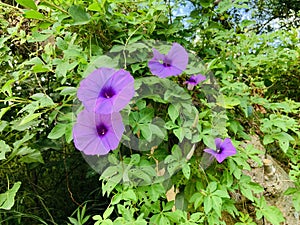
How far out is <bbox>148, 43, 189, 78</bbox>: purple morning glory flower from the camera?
0.81 metres

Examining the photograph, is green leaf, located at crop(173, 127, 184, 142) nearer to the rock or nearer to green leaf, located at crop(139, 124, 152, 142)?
green leaf, located at crop(139, 124, 152, 142)

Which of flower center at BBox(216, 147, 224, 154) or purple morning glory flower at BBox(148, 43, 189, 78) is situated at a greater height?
purple morning glory flower at BBox(148, 43, 189, 78)

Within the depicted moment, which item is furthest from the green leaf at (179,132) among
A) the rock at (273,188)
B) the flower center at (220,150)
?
the rock at (273,188)

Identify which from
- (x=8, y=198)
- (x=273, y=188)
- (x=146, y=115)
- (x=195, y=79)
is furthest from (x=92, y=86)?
(x=273, y=188)

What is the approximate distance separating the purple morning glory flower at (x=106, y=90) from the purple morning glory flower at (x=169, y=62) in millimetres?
87

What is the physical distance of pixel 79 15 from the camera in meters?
0.78

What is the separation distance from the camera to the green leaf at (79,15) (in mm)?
776

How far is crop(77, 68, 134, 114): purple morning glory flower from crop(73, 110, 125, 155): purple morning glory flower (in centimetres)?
3

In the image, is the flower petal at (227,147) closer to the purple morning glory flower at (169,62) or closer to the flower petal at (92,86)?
the purple morning glory flower at (169,62)

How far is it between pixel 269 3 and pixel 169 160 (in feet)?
10.2

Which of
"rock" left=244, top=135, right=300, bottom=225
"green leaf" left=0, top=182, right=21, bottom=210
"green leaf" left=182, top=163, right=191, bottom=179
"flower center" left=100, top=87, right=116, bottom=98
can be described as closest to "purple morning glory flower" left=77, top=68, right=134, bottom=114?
"flower center" left=100, top=87, right=116, bottom=98

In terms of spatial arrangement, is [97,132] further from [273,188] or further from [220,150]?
[273,188]

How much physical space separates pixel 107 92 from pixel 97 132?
86mm

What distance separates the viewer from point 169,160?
0.85 meters
